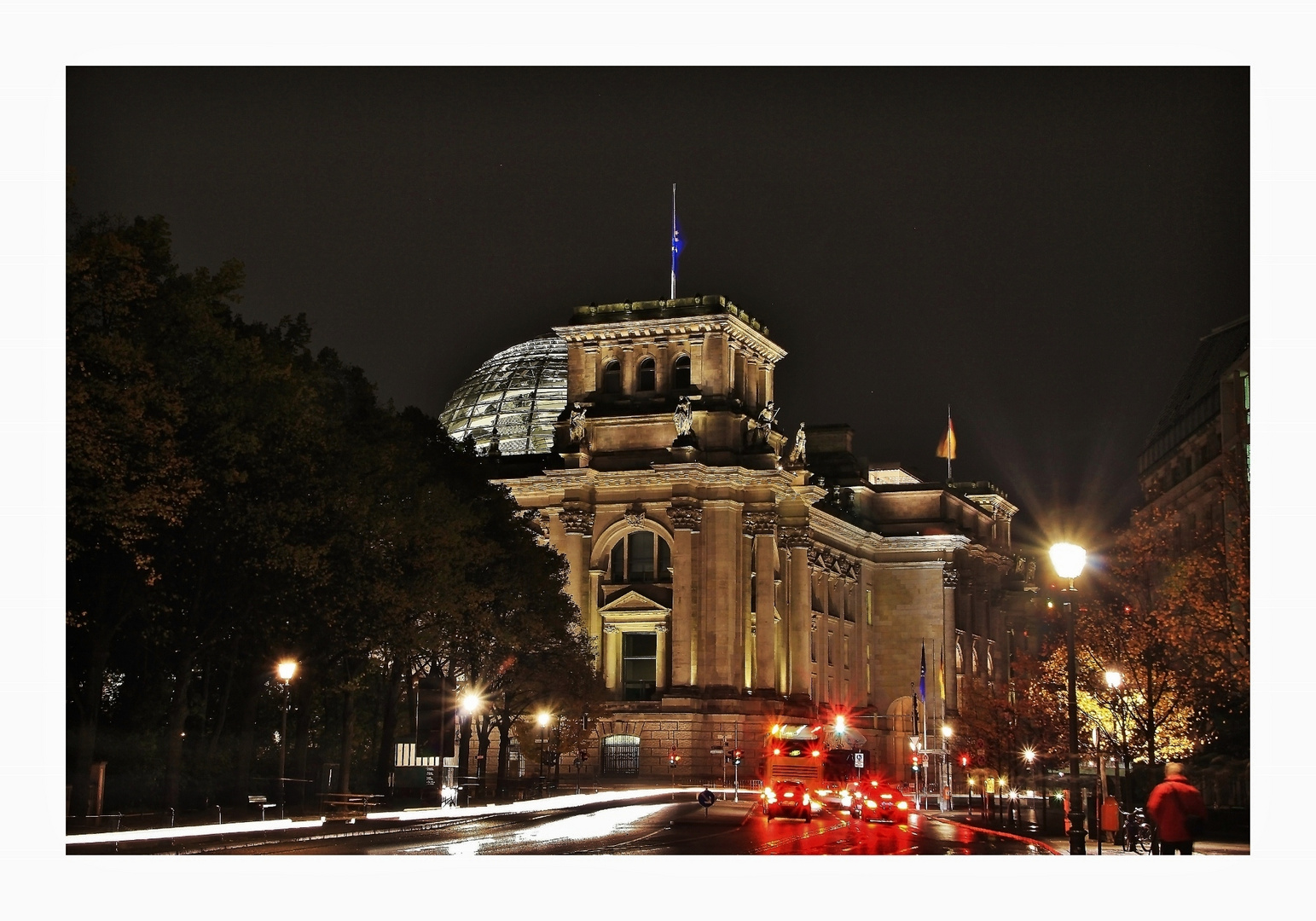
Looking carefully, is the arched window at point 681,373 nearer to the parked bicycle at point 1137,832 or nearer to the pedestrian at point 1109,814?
the parked bicycle at point 1137,832

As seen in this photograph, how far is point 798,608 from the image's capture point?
126m

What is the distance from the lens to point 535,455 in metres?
131

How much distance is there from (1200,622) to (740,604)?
6378cm

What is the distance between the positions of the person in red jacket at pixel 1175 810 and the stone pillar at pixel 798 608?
96.1 meters

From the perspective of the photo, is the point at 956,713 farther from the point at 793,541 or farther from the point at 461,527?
the point at 461,527

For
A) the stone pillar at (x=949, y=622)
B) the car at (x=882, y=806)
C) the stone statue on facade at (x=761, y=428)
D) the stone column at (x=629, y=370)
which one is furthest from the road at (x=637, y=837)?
the stone pillar at (x=949, y=622)

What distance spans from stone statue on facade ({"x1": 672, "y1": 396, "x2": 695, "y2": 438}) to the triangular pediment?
34.5 feet

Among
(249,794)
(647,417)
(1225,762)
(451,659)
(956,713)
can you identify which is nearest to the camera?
(1225,762)

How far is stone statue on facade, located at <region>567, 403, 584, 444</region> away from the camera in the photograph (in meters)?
123

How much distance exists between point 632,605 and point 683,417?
494 inches

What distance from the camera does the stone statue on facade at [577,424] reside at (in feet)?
405

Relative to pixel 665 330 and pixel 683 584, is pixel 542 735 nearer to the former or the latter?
pixel 683 584

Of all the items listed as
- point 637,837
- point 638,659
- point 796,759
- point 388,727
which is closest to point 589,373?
point 638,659

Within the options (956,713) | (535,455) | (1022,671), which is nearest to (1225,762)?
(1022,671)
